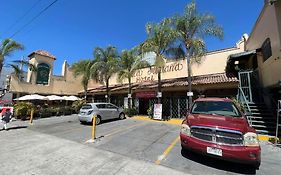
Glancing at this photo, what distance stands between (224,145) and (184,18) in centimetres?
1033

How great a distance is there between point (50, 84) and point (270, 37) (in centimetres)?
2505

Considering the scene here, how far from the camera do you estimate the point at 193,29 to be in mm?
12383

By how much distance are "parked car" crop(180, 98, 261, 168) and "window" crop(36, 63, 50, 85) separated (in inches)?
924

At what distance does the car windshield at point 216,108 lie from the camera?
565 cm

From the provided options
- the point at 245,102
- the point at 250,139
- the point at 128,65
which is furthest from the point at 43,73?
the point at 250,139

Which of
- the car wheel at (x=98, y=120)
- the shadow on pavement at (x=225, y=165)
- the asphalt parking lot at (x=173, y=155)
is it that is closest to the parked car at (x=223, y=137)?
the shadow on pavement at (x=225, y=165)

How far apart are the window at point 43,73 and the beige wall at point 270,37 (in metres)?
24.4

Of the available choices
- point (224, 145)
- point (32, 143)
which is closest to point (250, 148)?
point (224, 145)

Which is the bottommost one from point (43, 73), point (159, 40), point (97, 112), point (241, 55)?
point (97, 112)

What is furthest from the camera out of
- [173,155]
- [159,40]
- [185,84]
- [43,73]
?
[43,73]

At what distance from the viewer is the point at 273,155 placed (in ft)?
18.8

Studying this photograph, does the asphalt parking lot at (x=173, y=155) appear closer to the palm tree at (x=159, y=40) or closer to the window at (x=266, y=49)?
the window at (x=266, y=49)

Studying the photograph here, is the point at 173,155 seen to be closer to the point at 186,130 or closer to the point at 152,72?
the point at 186,130

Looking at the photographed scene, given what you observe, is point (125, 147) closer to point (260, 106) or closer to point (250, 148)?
point (250, 148)
